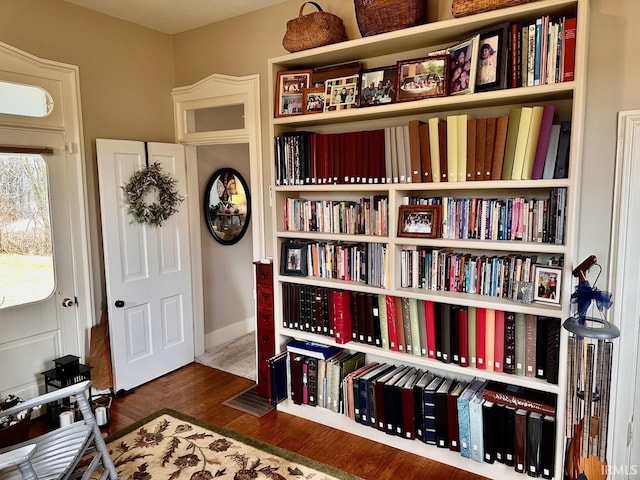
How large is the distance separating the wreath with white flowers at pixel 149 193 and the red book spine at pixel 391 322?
6.80ft

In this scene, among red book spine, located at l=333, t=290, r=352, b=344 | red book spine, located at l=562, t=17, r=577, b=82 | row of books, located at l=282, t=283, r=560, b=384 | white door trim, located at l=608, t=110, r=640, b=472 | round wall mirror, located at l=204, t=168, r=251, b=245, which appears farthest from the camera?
round wall mirror, located at l=204, t=168, r=251, b=245

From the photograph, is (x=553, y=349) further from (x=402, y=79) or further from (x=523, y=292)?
(x=402, y=79)

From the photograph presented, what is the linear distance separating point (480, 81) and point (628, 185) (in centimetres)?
87

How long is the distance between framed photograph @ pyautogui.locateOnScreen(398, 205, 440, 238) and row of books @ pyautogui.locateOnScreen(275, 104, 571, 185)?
0.52 feet

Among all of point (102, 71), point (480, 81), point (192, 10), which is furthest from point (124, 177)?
point (480, 81)

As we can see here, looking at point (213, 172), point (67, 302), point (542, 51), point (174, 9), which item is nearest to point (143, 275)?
point (67, 302)

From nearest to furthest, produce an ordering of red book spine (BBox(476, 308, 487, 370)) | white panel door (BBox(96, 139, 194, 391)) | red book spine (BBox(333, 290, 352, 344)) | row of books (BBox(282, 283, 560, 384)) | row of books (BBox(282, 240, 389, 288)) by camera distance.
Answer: row of books (BBox(282, 283, 560, 384)) → red book spine (BBox(476, 308, 487, 370)) → row of books (BBox(282, 240, 389, 288)) → red book spine (BBox(333, 290, 352, 344)) → white panel door (BBox(96, 139, 194, 391))

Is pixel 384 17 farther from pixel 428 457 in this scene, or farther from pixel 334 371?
pixel 428 457

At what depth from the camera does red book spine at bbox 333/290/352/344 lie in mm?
2832

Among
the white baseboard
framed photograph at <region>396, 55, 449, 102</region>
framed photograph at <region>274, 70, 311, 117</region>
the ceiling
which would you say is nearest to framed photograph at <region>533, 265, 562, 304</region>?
framed photograph at <region>396, 55, 449, 102</region>

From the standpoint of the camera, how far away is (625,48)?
83.3 inches

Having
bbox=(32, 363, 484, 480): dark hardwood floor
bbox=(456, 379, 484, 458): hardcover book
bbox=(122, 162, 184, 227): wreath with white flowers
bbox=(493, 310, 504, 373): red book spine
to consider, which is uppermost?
bbox=(122, 162, 184, 227): wreath with white flowers

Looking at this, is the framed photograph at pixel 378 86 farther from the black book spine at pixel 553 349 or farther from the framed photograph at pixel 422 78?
the black book spine at pixel 553 349

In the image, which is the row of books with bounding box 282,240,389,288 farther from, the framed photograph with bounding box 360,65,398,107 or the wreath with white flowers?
the wreath with white flowers
